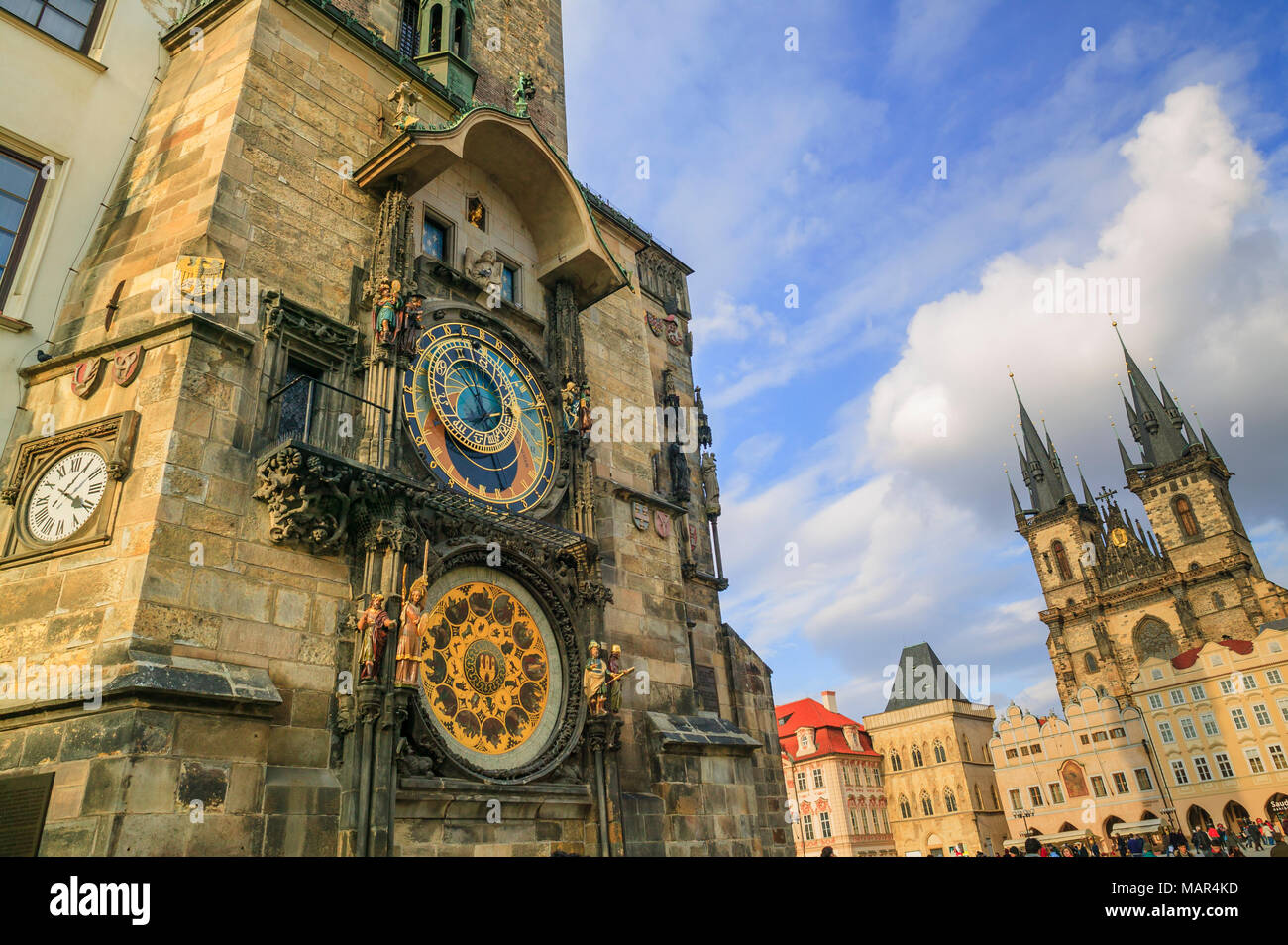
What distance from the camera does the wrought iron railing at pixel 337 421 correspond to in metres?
10.2

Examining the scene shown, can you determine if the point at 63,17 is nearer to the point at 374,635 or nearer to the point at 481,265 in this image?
the point at 481,265

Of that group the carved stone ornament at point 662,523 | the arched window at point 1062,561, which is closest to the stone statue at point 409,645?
the carved stone ornament at point 662,523

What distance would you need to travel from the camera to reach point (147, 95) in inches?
488

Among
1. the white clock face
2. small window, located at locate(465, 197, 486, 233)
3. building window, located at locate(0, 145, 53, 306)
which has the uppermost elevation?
small window, located at locate(465, 197, 486, 233)

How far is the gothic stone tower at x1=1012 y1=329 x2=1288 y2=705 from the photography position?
68.8 m

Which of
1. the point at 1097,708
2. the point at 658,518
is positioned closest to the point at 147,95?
the point at 658,518

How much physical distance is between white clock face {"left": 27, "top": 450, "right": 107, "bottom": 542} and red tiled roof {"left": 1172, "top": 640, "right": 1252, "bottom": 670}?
6656 cm

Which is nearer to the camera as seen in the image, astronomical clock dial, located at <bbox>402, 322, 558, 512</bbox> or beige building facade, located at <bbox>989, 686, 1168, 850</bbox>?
astronomical clock dial, located at <bbox>402, 322, 558, 512</bbox>

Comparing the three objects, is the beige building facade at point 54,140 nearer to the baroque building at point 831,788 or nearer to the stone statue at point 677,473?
the stone statue at point 677,473

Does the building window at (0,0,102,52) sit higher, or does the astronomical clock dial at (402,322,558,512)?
the building window at (0,0,102,52)

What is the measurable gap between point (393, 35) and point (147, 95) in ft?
17.0

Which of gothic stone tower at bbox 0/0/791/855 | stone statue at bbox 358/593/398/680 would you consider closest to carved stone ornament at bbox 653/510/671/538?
gothic stone tower at bbox 0/0/791/855

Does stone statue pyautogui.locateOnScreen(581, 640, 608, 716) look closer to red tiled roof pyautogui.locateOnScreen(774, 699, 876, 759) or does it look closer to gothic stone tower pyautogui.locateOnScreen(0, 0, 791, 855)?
gothic stone tower pyautogui.locateOnScreen(0, 0, 791, 855)
